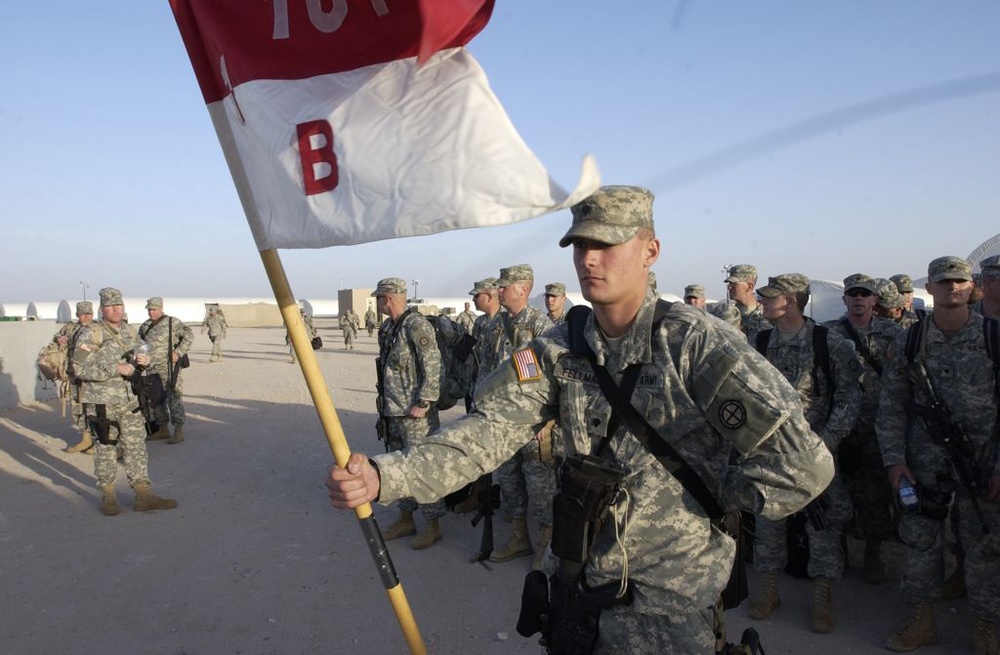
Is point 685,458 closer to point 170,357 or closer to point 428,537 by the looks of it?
point 428,537

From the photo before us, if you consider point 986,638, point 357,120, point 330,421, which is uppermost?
point 357,120

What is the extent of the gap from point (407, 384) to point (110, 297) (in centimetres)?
427

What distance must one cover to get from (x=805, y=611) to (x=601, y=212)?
12.0 feet

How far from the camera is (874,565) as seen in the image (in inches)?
201

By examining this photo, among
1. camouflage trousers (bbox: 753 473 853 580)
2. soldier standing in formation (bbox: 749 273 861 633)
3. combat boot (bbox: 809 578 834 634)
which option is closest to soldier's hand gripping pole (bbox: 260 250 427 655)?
camouflage trousers (bbox: 753 473 853 580)

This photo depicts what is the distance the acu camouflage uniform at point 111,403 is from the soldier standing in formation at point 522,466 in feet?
12.4

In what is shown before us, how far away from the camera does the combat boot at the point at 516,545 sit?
5.58m

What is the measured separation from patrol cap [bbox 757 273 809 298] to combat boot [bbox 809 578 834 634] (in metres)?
1.84

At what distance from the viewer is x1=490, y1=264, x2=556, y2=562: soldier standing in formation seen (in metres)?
5.53

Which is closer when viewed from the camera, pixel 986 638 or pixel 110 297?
pixel 986 638

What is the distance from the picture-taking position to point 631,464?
83.6 inches

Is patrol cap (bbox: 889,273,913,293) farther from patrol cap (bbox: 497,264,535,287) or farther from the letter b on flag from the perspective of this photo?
the letter b on flag

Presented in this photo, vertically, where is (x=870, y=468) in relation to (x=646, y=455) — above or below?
below

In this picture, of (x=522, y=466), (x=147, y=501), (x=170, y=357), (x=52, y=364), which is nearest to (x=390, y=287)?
(x=522, y=466)
